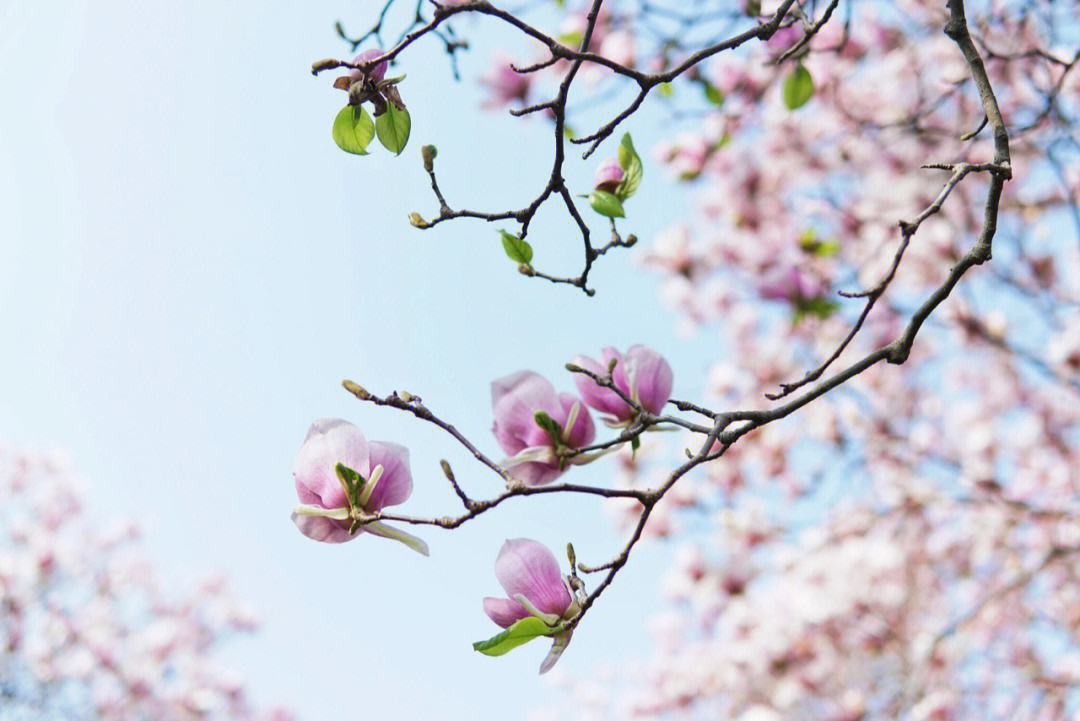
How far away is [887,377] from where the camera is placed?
13.9 ft

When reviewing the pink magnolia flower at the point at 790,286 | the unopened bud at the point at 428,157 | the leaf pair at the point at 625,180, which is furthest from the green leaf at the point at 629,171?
the pink magnolia flower at the point at 790,286

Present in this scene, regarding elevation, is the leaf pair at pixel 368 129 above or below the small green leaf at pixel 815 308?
below

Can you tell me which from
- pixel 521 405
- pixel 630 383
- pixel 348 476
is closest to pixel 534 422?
pixel 521 405

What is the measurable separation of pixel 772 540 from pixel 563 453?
10.6ft

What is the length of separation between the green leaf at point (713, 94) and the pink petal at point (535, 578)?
1.38 m

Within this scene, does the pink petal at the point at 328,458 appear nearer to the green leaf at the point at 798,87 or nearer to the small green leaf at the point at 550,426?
the small green leaf at the point at 550,426

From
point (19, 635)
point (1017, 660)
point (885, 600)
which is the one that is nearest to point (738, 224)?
point (885, 600)

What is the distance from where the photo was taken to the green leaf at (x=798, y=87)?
5.02 ft

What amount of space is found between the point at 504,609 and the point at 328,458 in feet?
0.72

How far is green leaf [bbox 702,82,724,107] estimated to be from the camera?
187 cm

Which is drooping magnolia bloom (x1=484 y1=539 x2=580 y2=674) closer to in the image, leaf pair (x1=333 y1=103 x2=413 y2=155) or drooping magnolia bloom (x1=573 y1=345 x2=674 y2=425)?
drooping magnolia bloom (x1=573 y1=345 x2=674 y2=425)

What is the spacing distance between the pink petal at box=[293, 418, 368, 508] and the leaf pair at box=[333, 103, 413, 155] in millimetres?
349

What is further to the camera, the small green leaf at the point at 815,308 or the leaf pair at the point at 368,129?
the small green leaf at the point at 815,308

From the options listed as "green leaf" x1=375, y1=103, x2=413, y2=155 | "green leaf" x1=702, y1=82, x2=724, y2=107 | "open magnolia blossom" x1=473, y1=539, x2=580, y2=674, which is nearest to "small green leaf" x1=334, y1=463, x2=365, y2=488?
"open magnolia blossom" x1=473, y1=539, x2=580, y2=674
